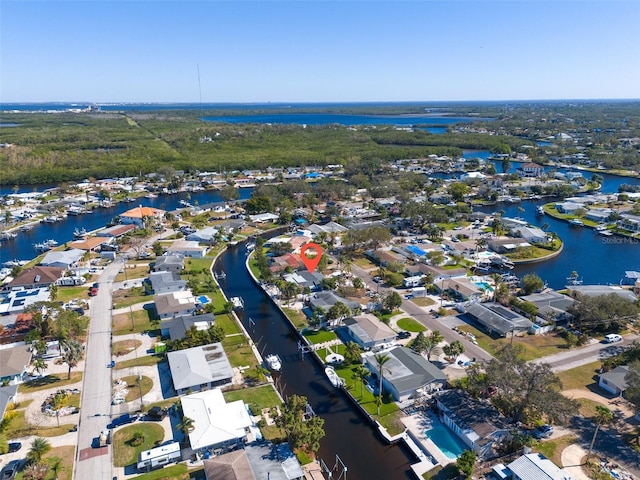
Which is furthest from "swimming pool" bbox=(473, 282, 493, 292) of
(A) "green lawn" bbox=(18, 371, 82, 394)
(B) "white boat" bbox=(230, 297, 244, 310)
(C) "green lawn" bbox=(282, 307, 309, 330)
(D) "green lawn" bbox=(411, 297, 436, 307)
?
(A) "green lawn" bbox=(18, 371, 82, 394)

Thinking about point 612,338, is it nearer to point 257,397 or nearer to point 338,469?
point 338,469

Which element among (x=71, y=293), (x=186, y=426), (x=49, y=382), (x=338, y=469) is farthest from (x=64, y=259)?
(x=338, y=469)

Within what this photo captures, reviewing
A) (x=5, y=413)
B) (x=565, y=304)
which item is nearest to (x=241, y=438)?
(x=5, y=413)

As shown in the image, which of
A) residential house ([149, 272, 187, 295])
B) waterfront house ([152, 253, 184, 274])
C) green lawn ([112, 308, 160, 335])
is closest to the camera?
green lawn ([112, 308, 160, 335])

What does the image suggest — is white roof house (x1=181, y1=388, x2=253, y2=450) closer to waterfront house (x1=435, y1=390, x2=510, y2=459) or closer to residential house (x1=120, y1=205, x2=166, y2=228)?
waterfront house (x1=435, y1=390, x2=510, y2=459)

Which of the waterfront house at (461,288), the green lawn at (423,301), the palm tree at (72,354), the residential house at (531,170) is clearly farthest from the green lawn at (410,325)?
the residential house at (531,170)

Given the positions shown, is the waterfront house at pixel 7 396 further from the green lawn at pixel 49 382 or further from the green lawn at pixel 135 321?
the green lawn at pixel 135 321
